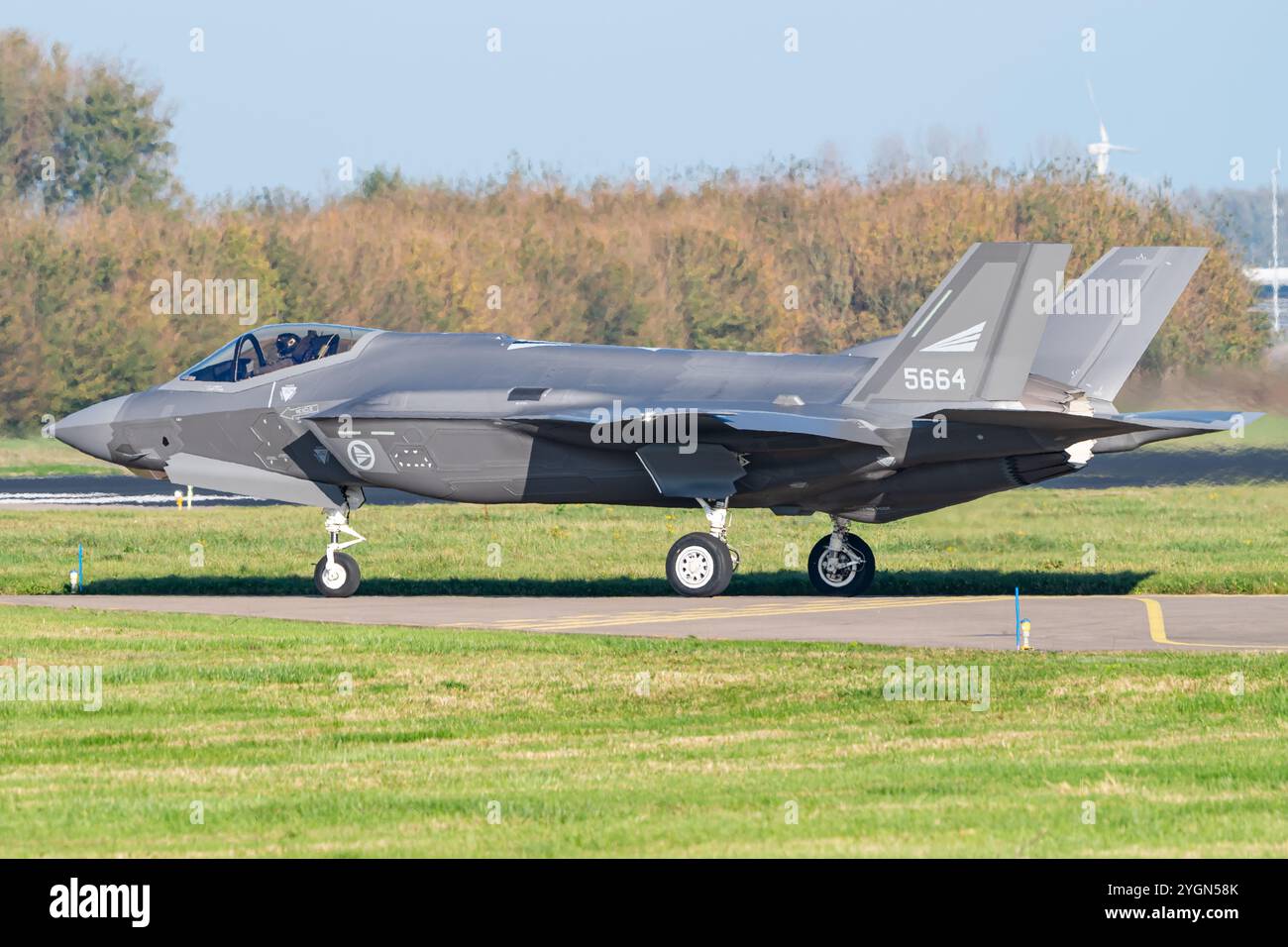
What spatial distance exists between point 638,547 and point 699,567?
7278 millimetres

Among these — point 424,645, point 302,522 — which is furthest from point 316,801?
point 302,522

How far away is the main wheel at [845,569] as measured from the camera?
2484cm

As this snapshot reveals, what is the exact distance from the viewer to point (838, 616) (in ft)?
69.8

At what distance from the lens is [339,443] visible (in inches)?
959

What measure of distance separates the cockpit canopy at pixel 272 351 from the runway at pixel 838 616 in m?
3.00

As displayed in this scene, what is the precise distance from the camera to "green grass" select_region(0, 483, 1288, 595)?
25.5m

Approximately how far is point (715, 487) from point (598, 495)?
5.17 ft

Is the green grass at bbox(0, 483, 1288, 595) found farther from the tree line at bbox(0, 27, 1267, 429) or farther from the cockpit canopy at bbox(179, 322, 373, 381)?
the tree line at bbox(0, 27, 1267, 429)

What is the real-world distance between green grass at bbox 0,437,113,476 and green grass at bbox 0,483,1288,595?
18.4 metres

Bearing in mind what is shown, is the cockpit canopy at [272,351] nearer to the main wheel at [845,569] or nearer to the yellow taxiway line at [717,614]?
the yellow taxiway line at [717,614]

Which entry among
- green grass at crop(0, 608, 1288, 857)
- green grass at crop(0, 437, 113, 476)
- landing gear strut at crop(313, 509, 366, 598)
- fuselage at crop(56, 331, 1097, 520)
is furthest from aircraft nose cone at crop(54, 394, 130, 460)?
green grass at crop(0, 437, 113, 476)

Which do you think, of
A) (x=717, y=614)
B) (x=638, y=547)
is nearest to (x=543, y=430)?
(x=717, y=614)

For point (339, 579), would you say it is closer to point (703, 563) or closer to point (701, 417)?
point (703, 563)

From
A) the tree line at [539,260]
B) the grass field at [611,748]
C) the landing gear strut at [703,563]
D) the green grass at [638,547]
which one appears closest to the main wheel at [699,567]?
the landing gear strut at [703,563]
